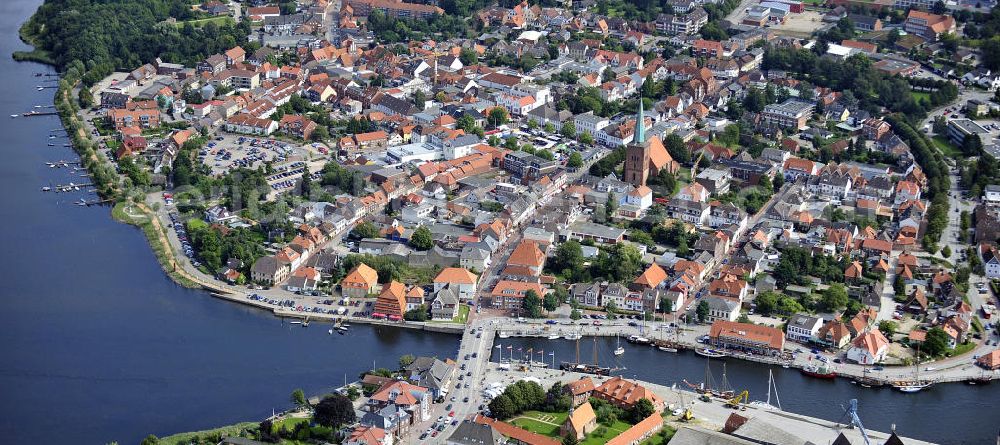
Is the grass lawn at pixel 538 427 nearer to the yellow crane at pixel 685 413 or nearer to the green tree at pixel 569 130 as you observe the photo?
the yellow crane at pixel 685 413

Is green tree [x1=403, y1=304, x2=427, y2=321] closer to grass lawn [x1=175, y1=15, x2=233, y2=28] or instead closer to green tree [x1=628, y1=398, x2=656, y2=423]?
green tree [x1=628, y1=398, x2=656, y2=423]

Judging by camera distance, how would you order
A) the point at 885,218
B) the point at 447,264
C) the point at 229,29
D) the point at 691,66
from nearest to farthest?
the point at 447,264 < the point at 885,218 < the point at 691,66 < the point at 229,29

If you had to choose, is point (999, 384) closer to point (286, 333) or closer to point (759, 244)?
point (759, 244)

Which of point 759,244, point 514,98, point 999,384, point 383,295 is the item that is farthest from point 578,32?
point 999,384

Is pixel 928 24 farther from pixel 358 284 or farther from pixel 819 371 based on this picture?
Result: pixel 358 284

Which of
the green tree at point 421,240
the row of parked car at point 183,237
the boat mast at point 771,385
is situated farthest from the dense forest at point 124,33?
the boat mast at point 771,385

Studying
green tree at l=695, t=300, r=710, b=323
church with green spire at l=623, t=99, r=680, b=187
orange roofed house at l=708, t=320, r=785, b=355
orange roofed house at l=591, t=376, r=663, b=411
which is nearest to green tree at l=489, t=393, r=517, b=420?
orange roofed house at l=591, t=376, r=663, b=411
